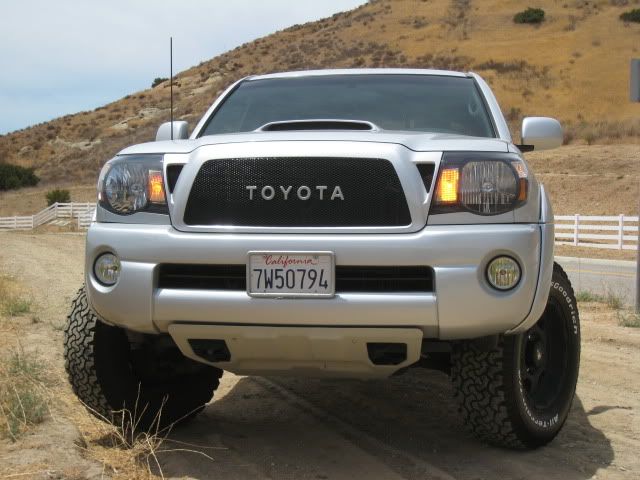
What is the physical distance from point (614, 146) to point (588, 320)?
31.7 metres

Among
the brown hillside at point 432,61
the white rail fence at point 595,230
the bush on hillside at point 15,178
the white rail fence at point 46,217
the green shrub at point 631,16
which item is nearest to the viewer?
the white rail fence at point 595,230

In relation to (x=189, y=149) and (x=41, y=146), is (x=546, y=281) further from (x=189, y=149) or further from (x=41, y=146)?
(x=41, y=146)

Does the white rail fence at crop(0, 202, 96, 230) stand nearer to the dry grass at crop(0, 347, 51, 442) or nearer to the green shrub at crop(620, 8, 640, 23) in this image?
the dry grass at crop(0, 347, 51, 442)

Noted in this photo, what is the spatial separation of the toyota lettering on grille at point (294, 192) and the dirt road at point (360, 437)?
122 cm

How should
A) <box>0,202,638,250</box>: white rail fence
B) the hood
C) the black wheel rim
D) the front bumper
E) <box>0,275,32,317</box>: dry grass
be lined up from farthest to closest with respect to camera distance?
1. <box>0,202,638,250</box>: white rail fence
2. <box>0,275,32,317</box>: dry grass
3. the black wheel rim
4. the hood
5. the front bumper

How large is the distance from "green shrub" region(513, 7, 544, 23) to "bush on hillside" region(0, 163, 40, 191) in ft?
125

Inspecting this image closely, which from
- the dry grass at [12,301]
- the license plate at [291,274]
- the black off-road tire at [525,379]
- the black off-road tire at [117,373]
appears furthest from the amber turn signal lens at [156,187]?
the dry grass at [12,301]

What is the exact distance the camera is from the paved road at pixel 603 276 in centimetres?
1241

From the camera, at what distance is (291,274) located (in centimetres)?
352

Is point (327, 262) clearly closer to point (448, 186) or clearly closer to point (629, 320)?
point (448, 186)

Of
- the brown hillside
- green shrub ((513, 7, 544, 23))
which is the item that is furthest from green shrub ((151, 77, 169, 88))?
green shrub ((513, 7, 544, 23))

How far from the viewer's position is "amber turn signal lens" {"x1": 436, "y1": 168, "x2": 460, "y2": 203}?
3.61 metres

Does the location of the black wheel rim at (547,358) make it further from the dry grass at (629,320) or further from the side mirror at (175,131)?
the dry grass at (629,320)

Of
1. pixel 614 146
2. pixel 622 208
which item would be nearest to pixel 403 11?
pixel 614 146
